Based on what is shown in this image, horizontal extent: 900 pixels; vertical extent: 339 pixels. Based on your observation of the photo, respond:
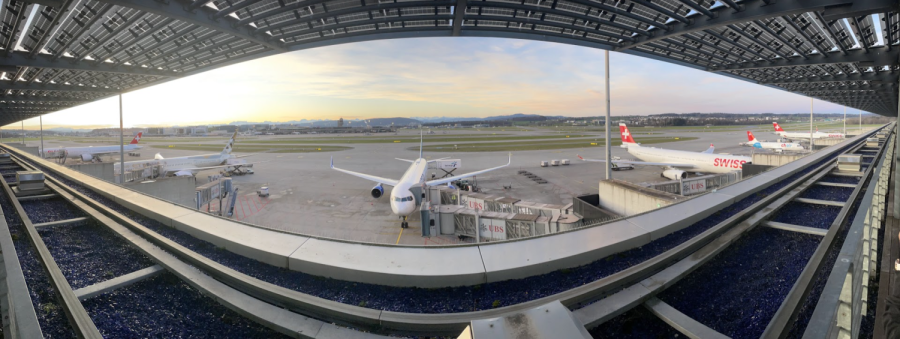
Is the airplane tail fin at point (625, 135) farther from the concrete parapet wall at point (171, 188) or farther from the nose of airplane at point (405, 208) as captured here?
the concrete parapet wall at point (171, 188)

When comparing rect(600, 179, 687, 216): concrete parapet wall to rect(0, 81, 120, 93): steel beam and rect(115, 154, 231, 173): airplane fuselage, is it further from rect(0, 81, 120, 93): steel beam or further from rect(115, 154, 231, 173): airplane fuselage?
rect(115, 154, 231, 173): airplane fuselage

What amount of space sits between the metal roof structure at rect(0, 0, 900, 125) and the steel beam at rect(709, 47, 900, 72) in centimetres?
5

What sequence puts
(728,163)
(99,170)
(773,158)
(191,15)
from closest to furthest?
(191,15) → (773,158) → (99,170) → (728,163)

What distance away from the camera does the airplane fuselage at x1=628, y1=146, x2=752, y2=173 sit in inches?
1207

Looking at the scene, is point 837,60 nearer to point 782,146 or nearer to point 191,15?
point 191,15

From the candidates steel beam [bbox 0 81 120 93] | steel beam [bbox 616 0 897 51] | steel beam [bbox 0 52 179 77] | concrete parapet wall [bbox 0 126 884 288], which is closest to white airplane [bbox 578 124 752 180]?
steel beam [bbox 616 0 897 51]

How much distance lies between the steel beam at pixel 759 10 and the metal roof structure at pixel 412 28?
28 mm

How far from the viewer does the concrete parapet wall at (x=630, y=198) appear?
13289 millimetres

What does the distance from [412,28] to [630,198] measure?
11829 millimetres

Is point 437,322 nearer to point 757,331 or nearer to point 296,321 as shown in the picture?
point 296,321

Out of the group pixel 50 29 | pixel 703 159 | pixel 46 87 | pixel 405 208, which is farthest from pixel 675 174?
pixel 46 87

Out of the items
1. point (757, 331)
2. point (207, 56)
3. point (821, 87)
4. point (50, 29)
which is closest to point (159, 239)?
point (757, 331)

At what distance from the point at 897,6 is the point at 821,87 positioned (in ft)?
111

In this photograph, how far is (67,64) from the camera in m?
14.9
